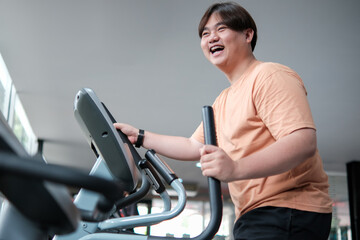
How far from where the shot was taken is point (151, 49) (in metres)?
4.45

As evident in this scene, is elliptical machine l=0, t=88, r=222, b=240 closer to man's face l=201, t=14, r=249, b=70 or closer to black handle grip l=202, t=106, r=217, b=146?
black handle grip l=202, t=106, r=217, b=146

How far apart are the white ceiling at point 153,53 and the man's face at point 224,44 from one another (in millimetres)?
2460

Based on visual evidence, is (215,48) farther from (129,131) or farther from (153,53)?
(153,53)

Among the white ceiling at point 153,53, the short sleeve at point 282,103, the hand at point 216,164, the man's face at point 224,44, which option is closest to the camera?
the hand at point 216,164

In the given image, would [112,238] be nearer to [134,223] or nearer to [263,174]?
[134,223]

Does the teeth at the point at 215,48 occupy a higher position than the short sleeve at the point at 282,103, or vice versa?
the teeth at the point at 215,48

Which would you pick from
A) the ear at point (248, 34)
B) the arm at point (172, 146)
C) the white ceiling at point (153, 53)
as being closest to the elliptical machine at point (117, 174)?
the arm at point (172, 146)

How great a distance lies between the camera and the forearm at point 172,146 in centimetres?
134

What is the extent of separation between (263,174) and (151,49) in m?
3.70

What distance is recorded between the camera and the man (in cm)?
88

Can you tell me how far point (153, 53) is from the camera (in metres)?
4.54

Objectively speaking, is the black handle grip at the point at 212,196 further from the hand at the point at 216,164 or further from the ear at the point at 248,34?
the ear at the point at 248,34

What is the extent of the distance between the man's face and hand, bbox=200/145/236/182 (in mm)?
460

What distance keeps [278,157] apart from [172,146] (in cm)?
53
